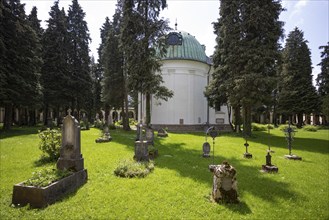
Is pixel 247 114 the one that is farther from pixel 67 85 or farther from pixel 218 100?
pixel 67 85

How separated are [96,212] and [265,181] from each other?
6.17 metres

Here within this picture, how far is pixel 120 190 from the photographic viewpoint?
7.40 meters

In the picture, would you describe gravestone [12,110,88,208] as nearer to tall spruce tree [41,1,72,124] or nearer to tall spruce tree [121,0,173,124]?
tall spruce tree [121,0,173,124]

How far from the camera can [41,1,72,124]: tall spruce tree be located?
3162 cm

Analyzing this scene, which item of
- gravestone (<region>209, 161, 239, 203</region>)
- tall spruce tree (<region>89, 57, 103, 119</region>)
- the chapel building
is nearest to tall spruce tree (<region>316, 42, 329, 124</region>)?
the chapel building

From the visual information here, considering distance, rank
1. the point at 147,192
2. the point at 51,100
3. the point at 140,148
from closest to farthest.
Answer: the point at 147,192, the point at 140,148, the point at 51,100

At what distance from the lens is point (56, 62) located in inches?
1254

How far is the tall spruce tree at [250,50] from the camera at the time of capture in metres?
21.3

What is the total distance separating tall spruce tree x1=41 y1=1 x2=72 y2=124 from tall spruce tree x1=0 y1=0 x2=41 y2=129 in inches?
204

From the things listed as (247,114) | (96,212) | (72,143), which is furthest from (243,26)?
(96,212)

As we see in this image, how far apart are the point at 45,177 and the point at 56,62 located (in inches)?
1125

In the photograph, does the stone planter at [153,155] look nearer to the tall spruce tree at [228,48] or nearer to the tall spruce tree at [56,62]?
the tall spruce tree at [228,48]

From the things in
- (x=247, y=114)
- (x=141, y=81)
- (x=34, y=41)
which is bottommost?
(x=247, y=114)

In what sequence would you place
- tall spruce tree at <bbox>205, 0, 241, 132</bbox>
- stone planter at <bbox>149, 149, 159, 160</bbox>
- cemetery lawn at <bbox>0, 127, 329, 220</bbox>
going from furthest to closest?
tall spruce tree at <bbox>205, 0, 241, 132</bbox>, stone planter at <bbox>149, 149, 159, 160</bbox>, cemetery lawn at <bbox>0, 127, 329, 220</bbox>
